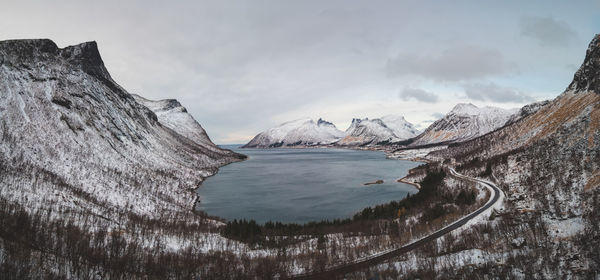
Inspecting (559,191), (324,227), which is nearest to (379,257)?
(324,227)

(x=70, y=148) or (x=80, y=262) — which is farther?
(x=70, y=148)

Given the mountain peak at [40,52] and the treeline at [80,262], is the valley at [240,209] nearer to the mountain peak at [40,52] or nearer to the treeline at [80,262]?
the treeline at [80,262]

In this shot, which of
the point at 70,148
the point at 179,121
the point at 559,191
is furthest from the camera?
the point at 179,121

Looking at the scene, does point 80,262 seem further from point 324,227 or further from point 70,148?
point 70,148

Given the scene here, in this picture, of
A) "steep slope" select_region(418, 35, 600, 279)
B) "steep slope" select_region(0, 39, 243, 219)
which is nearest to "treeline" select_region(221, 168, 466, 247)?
Result: "steep slope" select_region(418, 35, 600, 279)

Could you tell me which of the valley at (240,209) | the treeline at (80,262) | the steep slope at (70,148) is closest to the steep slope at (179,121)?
the valley at (240,209)

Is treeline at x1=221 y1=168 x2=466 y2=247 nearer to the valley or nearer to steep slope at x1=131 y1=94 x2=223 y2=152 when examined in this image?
the valley

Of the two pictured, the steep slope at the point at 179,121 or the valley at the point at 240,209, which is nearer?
the valley at the point at 240,209

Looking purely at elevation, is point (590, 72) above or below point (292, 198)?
above
